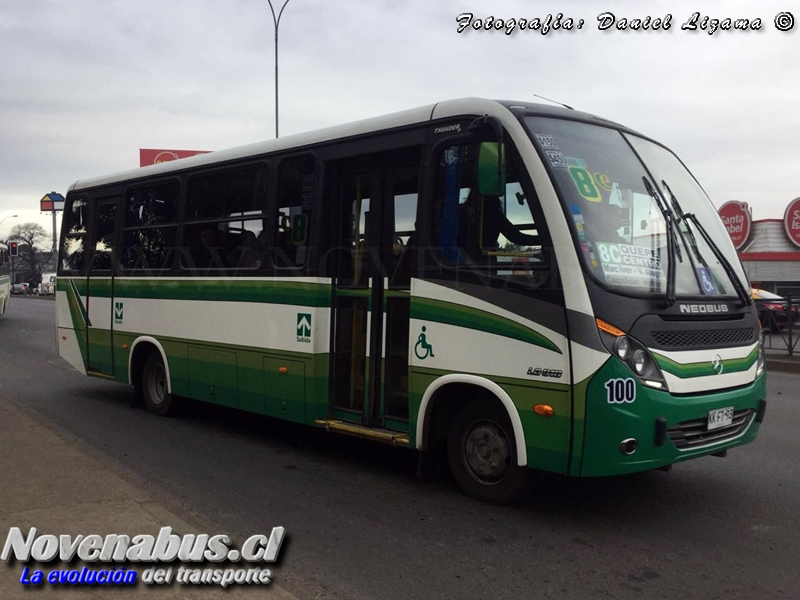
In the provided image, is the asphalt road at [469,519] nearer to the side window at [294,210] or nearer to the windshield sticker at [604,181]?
the side window at [294,210]

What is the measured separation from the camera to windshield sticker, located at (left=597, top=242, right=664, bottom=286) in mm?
5344

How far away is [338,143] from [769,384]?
941cm

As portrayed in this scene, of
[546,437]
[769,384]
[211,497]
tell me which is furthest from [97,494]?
[769,384]

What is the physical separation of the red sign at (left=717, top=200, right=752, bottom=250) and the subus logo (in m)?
33.0

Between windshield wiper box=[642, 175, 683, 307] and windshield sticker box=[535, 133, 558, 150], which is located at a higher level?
windshield sticker box=[535, 133, 558, 150]

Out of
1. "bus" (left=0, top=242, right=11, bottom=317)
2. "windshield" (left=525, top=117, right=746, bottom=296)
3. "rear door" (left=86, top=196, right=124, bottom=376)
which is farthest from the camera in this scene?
"bus" (left=0, top=242, right=11, bottom=317)

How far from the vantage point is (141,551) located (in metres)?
4.67

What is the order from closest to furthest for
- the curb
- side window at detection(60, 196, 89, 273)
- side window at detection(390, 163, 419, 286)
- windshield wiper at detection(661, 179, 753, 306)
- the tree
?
windshield wiper at detection(661, 179, 753, 306)
side window at detection(390, 163, 419, 286)
side window at detection(60, 196, 89, 273)
the curb
the tree

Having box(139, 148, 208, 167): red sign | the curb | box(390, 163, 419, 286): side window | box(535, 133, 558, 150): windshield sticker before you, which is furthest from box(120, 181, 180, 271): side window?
box(139, 148, 208, 167): red sign

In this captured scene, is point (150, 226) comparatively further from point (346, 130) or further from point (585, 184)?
point (585, 184)

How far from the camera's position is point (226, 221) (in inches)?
337

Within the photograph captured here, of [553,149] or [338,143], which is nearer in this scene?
[553,149]

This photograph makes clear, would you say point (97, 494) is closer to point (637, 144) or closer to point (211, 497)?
point (211, 497)

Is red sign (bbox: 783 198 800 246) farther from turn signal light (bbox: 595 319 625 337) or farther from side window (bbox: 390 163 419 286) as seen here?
turn signal light (bbox: 595 319 625 337)
